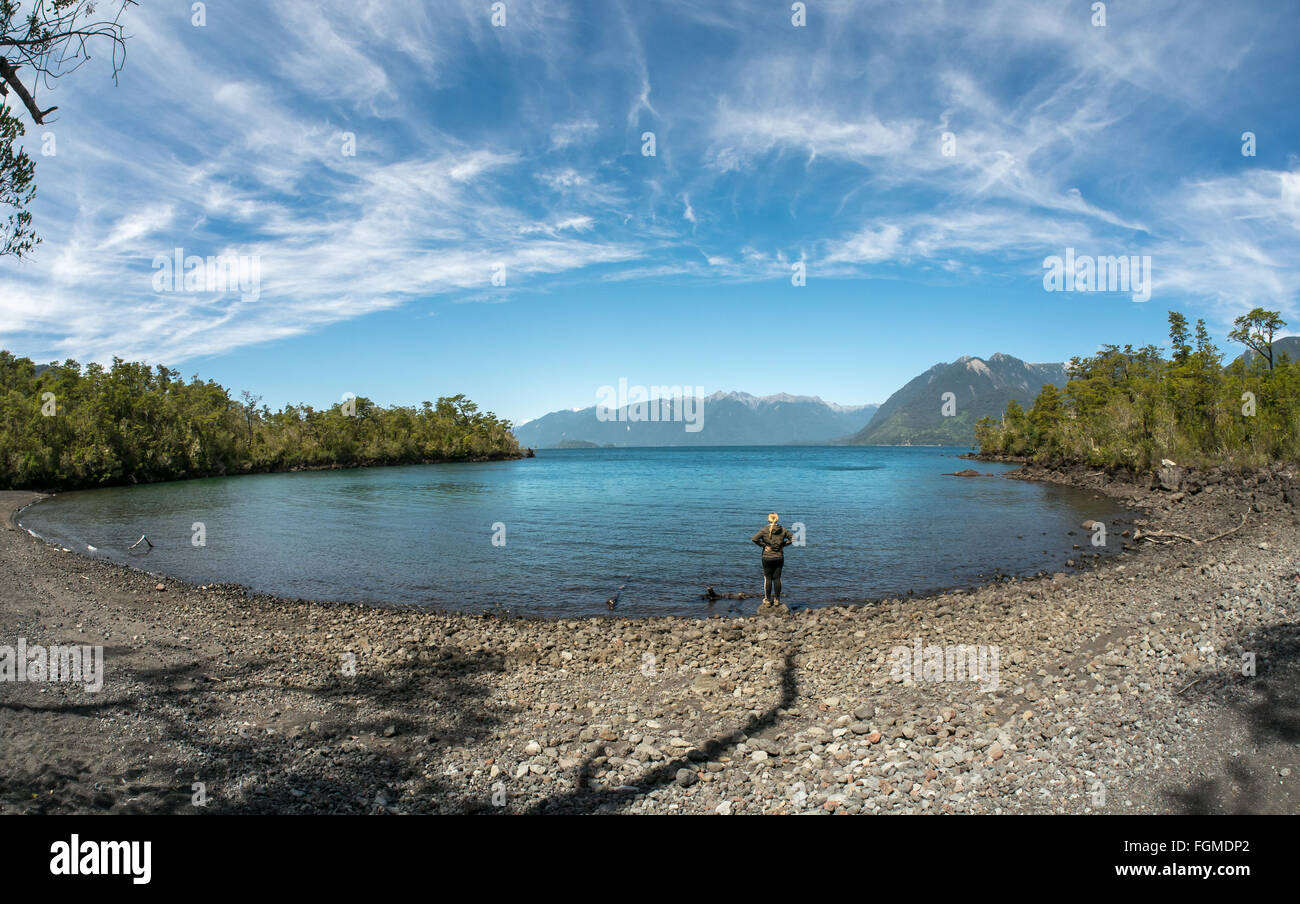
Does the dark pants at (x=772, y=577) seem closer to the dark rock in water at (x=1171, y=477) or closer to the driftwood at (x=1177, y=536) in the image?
the driftwood at (x=1177, y=536)

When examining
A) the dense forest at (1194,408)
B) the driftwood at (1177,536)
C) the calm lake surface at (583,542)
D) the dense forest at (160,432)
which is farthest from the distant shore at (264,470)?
the dense forest at (1194,408)

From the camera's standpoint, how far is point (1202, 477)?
44.6 metres

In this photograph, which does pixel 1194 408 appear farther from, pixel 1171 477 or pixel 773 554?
pixel 773 554

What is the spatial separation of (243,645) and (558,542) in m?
19.1

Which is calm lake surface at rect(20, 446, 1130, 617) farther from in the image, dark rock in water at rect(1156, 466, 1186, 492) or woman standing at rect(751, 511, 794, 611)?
dark rock in water at rect(1156, 466, 1186, 492)

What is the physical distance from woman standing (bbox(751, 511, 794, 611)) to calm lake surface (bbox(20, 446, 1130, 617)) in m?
0.84

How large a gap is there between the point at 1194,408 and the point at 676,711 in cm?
6568

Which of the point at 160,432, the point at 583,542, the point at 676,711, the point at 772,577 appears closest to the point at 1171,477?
the point at 772,577

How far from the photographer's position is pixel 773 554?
18641 mm

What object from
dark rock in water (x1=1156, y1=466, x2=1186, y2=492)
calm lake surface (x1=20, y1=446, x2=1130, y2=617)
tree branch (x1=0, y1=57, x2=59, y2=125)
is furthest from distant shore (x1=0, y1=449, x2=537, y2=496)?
dark rock in water (x1=1156, y1=466, x2=1186, y2=492)

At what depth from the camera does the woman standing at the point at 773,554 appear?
18.5 m
